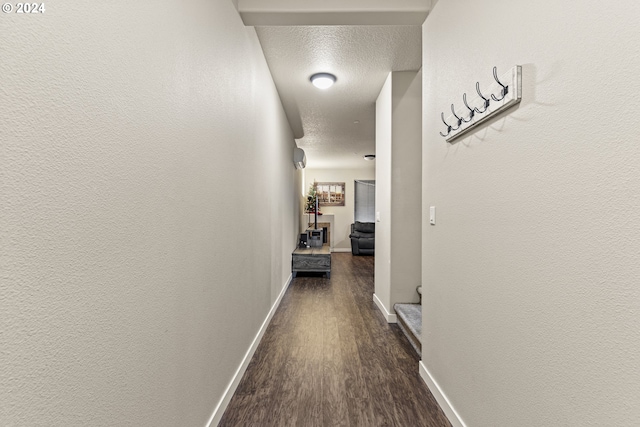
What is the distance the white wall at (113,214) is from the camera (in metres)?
0.59

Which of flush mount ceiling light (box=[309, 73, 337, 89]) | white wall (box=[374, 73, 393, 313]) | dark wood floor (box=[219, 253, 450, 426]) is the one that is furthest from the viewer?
white wall (box=[374, 73, 393, 313])

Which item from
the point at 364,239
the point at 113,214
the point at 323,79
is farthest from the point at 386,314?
the point at 364,239

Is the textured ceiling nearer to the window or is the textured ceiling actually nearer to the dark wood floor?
the dark wood floor

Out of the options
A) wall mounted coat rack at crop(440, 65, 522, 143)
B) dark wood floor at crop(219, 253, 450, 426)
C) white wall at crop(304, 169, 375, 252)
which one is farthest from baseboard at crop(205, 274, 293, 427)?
white wall at crop(304, 169, 375, 252)

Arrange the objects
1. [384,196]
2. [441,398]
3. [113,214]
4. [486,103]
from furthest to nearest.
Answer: [384,196], [441,398], [486,103], [113,214]

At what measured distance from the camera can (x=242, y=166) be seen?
2.13 meters

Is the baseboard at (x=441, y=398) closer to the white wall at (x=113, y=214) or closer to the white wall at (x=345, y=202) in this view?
the white wall at (x=113, y=214)

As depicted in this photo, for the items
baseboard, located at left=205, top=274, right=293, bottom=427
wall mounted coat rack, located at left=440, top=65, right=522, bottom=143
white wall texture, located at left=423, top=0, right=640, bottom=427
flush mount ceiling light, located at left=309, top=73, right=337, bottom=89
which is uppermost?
flush mount ceiling light, located at left=309, top=73, right=337, bottom=89

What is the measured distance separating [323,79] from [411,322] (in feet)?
7.91

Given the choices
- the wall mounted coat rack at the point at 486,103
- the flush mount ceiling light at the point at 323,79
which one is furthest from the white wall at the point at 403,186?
the wall mounted coat rack at the point at 486,103

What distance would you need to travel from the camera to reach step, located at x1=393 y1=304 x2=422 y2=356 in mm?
2477

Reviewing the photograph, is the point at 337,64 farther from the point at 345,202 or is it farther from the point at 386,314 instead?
the point at 345,202

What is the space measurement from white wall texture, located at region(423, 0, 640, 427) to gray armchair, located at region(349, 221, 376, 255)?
6.45 metres

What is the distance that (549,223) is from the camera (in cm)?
95
